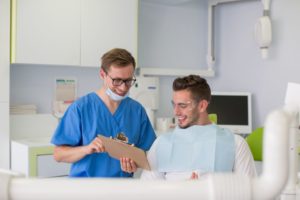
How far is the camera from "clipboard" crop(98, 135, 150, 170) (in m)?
1.68

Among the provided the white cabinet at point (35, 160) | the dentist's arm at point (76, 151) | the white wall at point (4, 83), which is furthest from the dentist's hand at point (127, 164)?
the white wall at point (4, 83)

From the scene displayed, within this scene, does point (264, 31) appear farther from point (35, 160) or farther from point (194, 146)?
point (194, 146)

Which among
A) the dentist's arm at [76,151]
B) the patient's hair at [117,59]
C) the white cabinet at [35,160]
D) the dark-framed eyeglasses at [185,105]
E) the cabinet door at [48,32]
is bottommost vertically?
the white cabinet at [35,160]

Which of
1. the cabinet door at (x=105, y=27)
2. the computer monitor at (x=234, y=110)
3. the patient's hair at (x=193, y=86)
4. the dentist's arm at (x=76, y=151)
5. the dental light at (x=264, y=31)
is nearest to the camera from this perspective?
the dentist's arm at (x=76, y=151)

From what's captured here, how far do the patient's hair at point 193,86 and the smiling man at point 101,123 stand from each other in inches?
8.9

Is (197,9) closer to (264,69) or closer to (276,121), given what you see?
(264,69)

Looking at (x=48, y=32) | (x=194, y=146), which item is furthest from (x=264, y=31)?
(x=194, y=146)

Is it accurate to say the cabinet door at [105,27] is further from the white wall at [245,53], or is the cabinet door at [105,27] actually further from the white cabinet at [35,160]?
the white cabinet at [35,160]

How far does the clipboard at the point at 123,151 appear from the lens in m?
1.68

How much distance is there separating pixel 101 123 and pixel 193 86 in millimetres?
443

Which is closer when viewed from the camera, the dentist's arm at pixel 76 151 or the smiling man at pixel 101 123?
the dentist's arm at pixel 76 151

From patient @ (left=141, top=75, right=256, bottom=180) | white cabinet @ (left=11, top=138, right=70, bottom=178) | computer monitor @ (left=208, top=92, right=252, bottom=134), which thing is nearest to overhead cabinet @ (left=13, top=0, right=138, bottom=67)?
white cabinet @ (left=11, top=138, right=70, bottom=178)

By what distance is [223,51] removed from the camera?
4.62 metres

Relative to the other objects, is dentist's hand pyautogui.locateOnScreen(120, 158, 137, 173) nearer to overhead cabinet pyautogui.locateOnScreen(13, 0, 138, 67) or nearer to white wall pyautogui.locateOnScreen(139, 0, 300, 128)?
overhead cabinet pyautogui.locateOnScreen(13, 0, 138, 67)
